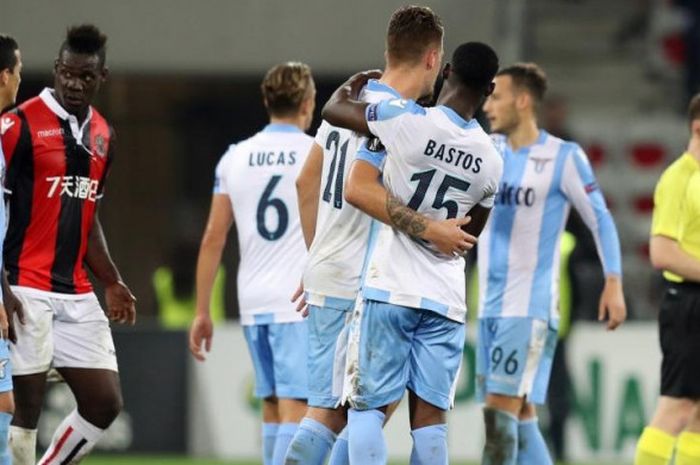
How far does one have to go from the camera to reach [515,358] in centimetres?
952

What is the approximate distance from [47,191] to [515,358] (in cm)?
276

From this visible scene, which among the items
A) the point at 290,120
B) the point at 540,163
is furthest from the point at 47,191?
the point at 540,163

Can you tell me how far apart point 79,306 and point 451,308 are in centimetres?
194

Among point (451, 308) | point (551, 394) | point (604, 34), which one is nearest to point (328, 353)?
point (451, 308)

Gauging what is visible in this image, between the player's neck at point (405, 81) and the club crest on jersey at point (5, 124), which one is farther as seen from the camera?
the club crest on jersey at point (5, 124)

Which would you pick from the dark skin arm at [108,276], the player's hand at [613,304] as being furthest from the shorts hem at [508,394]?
the dark skin arm at [108,276]

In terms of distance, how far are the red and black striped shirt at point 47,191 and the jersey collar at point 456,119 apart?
188 cm

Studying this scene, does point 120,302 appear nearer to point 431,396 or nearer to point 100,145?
point 100,145

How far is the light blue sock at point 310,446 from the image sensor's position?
Answer: 7590 mm

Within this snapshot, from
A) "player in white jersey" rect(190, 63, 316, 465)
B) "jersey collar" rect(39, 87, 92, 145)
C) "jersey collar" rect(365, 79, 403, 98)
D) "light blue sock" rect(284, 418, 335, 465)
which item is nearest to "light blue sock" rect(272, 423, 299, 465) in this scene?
"player in white jersey" rect(190, 63, 316, 465)

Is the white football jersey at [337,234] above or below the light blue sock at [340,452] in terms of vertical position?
above

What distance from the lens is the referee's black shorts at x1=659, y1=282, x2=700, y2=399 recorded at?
9086 millimetres

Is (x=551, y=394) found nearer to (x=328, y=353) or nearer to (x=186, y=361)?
(x=186, y=361)

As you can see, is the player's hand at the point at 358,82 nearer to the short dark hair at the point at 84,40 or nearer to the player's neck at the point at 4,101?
the short dark hair at the point at 84,40
